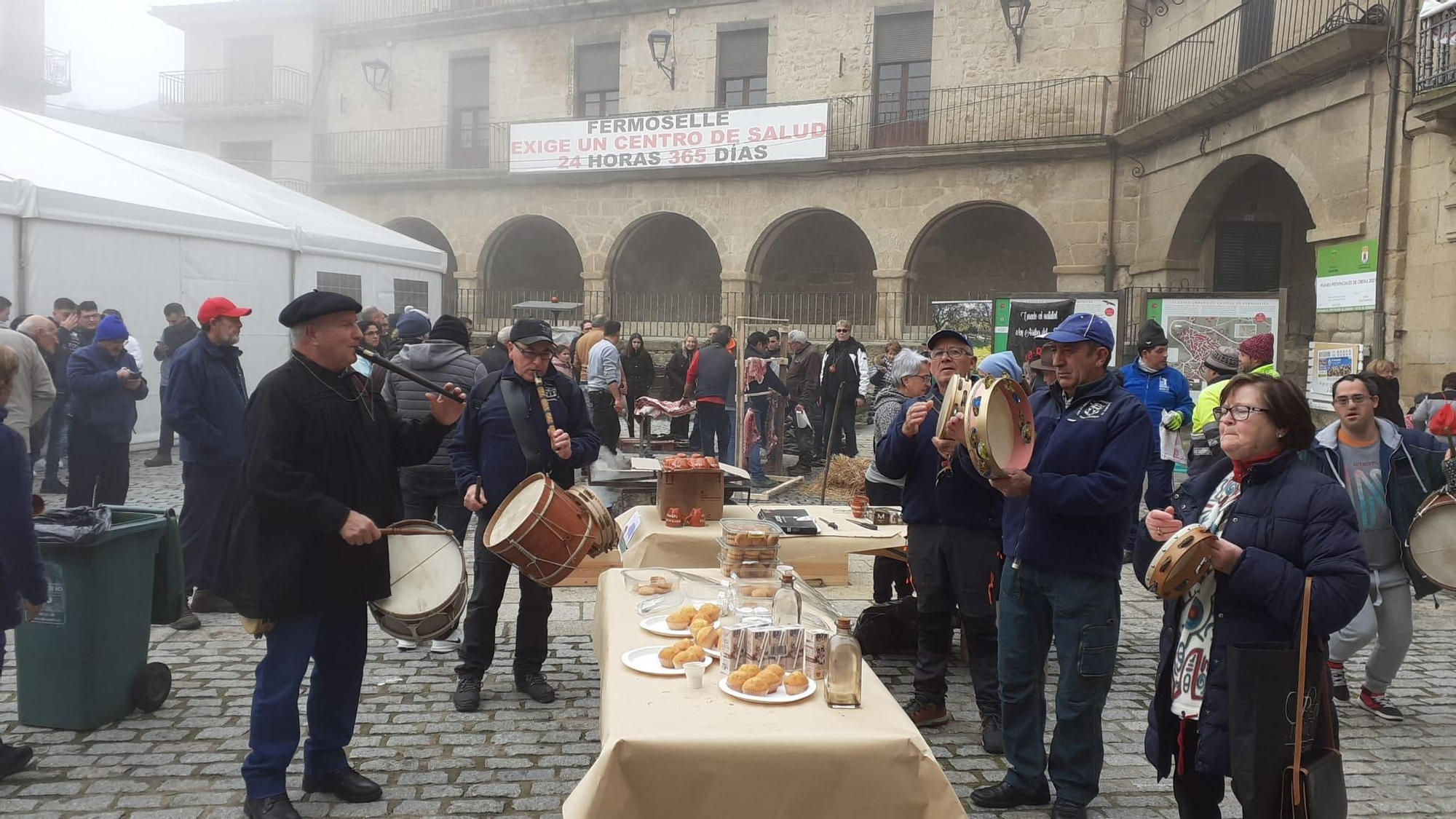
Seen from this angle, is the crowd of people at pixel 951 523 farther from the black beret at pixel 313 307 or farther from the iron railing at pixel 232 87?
the iron railing at pixel 232 87

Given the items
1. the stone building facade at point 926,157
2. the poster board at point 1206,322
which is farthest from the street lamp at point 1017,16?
the poster board at point 1206,322

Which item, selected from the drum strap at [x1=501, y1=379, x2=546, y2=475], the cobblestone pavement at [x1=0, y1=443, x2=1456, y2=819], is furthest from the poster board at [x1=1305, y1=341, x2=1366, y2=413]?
the drum strap at [x1=501, y1=379, x2=546, y2=475]

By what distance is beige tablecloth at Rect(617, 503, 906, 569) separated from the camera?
5.71m

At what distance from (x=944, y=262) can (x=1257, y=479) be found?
21.0 metres

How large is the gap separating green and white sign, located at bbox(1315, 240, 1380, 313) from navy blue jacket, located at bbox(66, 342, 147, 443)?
40.3 feet

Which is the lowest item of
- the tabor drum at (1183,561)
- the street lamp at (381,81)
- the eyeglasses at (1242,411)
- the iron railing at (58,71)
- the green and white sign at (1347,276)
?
the tabor drum at (1183,561)

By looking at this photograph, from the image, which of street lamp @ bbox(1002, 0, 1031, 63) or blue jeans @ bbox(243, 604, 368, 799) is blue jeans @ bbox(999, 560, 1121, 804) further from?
street lamp @ bbox(1002, 0, 1031, 63)

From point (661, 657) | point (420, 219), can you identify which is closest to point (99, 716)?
point (661, 657)

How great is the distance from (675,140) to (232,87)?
14782 mm

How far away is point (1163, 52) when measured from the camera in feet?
54.9

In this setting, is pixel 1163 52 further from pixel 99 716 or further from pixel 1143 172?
pixel 99 716

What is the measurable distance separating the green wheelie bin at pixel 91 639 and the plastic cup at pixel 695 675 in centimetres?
286

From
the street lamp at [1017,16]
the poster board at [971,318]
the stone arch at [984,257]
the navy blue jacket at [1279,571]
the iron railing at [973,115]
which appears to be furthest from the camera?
the stone arch at [984,257]

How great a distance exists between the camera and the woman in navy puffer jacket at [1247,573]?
9.16ft
